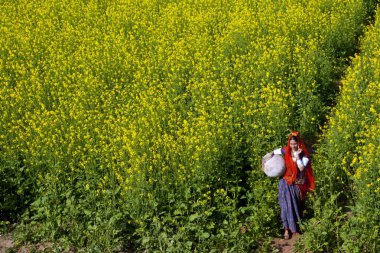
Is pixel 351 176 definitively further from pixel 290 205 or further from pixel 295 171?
pixel 290 205

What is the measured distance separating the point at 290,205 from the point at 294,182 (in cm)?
29

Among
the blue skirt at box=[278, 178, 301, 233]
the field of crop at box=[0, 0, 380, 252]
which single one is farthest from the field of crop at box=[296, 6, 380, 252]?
the blue skirt at box=[278, 178, 301, 233]

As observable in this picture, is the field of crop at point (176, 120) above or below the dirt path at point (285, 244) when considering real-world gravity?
above

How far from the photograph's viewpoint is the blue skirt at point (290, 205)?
6160mm

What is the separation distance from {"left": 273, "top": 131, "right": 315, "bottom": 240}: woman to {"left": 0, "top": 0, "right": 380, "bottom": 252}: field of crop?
0.26 metres

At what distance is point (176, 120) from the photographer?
809 cm

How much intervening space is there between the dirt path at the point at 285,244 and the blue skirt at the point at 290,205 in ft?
0.44

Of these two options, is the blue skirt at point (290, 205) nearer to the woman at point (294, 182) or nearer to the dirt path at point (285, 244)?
the woman at point (294, 182)

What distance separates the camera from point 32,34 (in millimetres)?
11141

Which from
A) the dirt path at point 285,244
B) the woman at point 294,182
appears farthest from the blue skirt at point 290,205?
the dirt path at point 285,244

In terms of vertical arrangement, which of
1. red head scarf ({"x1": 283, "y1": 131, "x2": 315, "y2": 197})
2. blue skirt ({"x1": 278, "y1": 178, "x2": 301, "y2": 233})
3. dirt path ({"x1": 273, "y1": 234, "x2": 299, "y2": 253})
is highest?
red head scarf ({"x1": 283, "y1": 131, "x2": 315, "y2": 197})

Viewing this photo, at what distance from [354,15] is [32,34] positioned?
7.42 metres

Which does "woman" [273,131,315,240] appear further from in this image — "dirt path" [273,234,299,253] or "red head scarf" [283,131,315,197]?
"dirt path" [273,234,299,253]

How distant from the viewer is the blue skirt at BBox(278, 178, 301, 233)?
616cm
